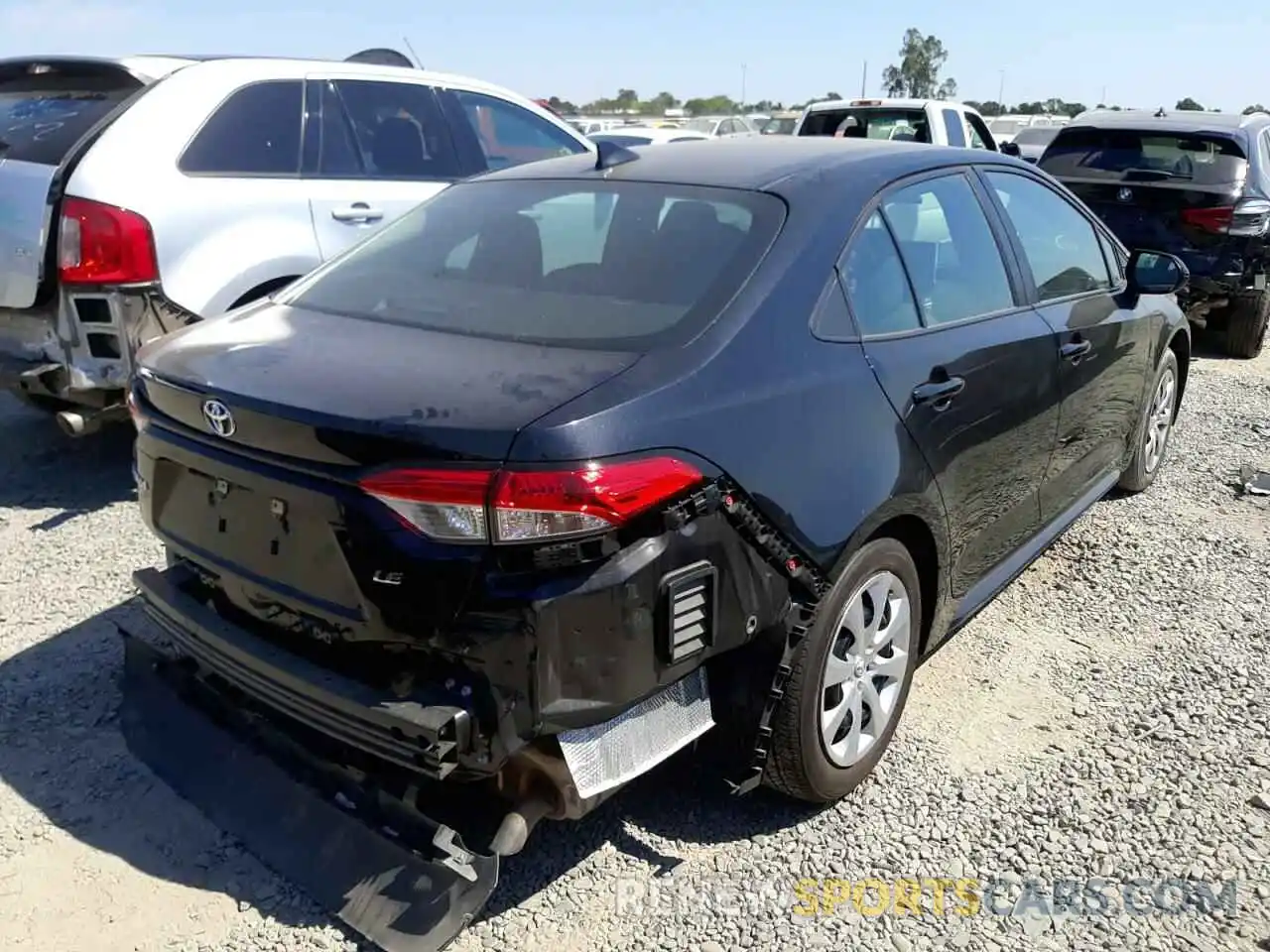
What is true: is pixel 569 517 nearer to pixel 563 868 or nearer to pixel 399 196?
pixel 563 868

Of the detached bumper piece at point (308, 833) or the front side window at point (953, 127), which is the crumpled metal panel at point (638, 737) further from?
the front side window at point (953, 127)

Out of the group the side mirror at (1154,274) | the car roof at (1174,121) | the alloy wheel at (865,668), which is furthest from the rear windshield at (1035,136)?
the alloy wheel at (865,668)

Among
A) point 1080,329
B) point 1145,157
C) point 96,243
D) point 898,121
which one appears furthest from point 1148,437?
point 898,121

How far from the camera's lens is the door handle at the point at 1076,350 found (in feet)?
12.1

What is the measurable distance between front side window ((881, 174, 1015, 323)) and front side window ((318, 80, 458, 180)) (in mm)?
3101

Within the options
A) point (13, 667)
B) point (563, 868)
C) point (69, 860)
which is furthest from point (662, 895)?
point (13, 667)

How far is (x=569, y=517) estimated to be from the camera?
82.5 inches

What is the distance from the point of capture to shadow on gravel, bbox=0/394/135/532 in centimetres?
489

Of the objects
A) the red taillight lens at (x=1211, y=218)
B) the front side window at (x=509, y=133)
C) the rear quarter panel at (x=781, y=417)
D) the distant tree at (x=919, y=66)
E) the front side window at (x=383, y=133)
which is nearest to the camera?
the rear quarter panel at (x=781, y=417)

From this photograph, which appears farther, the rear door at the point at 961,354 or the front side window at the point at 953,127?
the front side window at the point at 953,127

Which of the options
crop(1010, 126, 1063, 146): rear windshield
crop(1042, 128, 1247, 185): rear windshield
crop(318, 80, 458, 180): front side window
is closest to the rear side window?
crop(318, 80, 458, 180): front side window

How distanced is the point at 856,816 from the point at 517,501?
143 centimetres

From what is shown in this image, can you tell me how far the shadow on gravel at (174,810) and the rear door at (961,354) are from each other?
3.26ft

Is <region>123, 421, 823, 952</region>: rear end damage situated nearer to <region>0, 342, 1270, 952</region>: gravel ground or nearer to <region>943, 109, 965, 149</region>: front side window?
<region>0, 342, 1270, 952</region>: gravel ground
